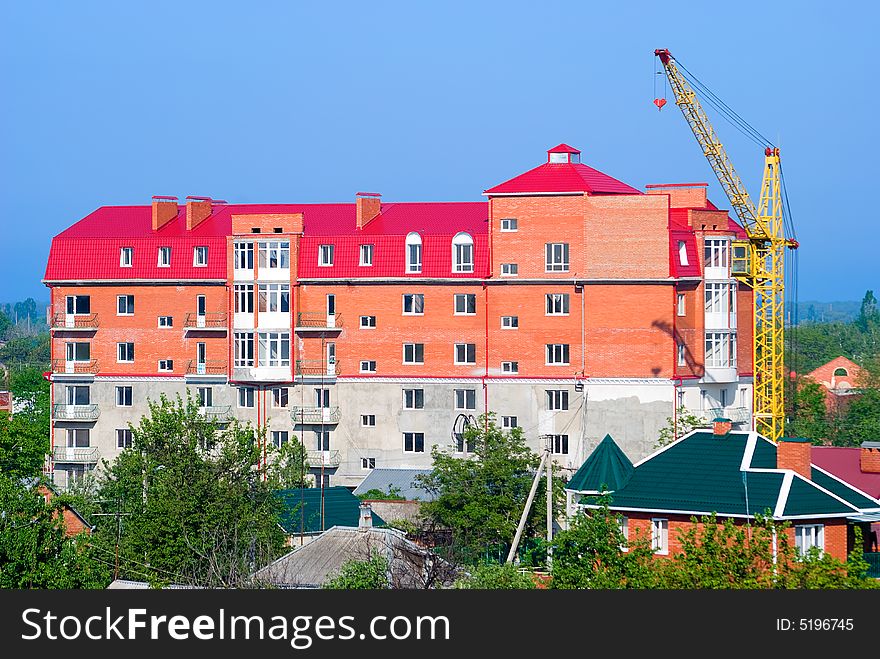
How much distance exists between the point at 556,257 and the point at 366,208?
10.5 metres

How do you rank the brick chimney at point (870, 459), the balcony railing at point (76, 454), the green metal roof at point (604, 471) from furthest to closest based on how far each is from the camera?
the balcony railing at point (76, 454) < the brick chimney at point (870, 459) < the green metal roof at point (604, 471)

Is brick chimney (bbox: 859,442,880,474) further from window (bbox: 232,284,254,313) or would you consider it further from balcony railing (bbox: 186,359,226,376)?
balcony railing (bbox: 186,359,226,376)

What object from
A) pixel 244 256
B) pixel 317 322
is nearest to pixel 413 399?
pixel 317 322

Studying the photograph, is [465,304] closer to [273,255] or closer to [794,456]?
[273,255]

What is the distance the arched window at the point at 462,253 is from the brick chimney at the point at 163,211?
1581cm

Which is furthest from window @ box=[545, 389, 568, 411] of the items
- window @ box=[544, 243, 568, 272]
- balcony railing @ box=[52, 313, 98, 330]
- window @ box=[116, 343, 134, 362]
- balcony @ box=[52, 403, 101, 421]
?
balcony railing @ box=[52, 313, 98, 330]

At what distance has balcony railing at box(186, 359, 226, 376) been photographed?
84188 mm

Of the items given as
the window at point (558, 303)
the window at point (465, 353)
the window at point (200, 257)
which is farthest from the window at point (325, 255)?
the window at point (558, 303)

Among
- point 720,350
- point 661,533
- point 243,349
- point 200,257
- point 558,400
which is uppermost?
point 200,257

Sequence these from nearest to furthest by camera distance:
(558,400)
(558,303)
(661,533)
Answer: (661,533)
(558,400)
(558,303)

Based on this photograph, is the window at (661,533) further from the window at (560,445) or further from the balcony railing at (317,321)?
the balcony railing at (317,321)

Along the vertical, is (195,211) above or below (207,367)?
above

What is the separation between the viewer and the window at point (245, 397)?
83812 mm

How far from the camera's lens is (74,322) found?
85.6 m
